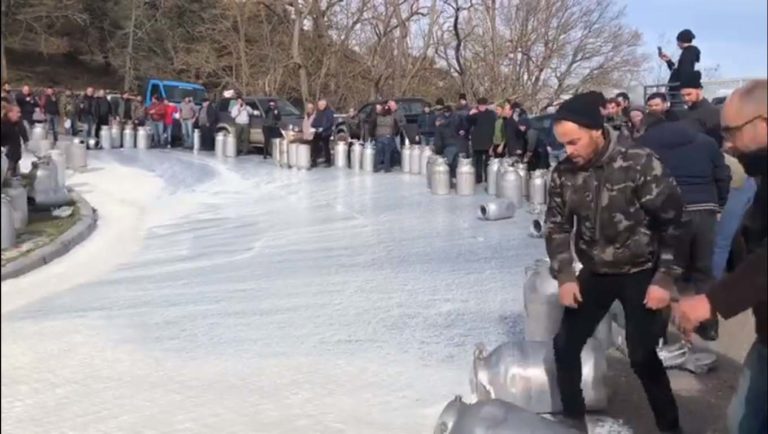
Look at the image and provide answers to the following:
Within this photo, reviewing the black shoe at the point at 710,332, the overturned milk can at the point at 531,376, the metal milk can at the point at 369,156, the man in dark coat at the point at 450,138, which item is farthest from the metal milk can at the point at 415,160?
the overturned milk can at the point at 531,376

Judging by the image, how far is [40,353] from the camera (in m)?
6.62

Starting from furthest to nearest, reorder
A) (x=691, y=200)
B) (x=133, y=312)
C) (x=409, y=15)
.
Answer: (x=409, y=15), (x=133, y=312), (x=691, y=200)

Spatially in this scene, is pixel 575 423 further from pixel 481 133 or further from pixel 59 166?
pixel 59 166

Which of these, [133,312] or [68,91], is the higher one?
[68,91]

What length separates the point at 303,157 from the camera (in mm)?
21406

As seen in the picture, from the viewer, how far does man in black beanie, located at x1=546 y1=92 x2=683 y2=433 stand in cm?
405


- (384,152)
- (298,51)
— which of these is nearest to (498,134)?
(384,152)

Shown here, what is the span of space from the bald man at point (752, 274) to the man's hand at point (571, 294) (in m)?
0.80

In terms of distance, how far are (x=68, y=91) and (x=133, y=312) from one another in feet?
84.2

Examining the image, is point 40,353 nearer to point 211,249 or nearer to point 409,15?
point 211,249

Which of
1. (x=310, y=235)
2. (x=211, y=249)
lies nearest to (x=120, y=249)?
(x=211, y=249)

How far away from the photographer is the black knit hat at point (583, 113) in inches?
159

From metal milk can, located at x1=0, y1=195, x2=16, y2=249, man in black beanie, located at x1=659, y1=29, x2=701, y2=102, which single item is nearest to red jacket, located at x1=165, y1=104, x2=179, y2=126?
metal milk can, located at x1=0, y1=195, x2=16, y2=249

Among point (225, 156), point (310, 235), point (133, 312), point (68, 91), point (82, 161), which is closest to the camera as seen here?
point (133, 312)
